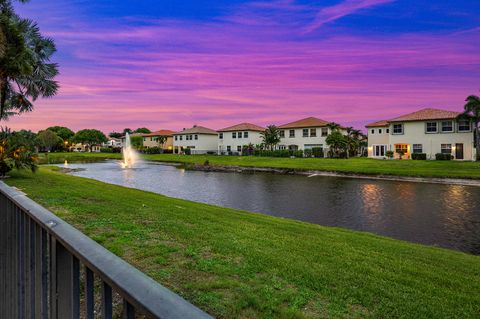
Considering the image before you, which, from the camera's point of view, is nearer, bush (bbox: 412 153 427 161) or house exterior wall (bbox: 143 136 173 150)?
bush (bbox: 412 153 427 161)

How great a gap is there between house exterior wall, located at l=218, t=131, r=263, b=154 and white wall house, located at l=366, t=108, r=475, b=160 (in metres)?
33.1

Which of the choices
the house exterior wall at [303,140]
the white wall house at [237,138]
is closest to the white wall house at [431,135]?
the house exterior wall at [303,140]

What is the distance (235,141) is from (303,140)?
20.5 metres

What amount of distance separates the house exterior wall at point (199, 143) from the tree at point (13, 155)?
79362mm

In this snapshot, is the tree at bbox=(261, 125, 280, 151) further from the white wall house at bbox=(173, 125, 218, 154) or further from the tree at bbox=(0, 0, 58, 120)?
the tree at bbox=(0, 0, 58, 120)

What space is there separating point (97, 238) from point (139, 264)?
81.4 inches

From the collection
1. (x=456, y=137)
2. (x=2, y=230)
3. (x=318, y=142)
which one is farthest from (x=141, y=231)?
(x=318, y=142)

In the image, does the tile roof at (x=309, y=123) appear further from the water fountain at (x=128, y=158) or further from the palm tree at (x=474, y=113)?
the water fountain at (x=128, y=158)

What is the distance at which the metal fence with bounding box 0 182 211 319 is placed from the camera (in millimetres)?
1219

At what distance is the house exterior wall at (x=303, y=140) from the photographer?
75312 mm

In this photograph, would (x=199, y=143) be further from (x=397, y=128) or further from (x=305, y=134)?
(x=397, y=128)

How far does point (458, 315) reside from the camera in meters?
5.15

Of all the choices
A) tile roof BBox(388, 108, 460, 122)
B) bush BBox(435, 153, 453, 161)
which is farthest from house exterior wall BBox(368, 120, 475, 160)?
bush BBox(435, 153, 453, 161)

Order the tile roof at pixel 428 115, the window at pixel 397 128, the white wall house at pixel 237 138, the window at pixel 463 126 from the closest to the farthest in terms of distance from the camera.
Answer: the window at pixel 463 126, the tile roof at pixel 428 115, the window at pixel 397 128, the white wall house at pixel 237 138
